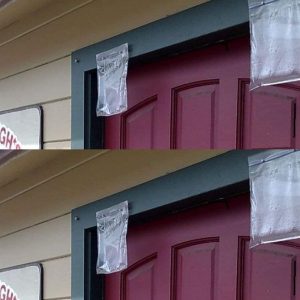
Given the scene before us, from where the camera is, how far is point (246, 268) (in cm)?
292

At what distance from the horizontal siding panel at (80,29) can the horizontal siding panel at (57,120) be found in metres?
0.21

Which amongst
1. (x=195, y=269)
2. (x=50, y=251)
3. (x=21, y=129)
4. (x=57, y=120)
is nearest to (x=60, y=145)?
(x=57, y=120)

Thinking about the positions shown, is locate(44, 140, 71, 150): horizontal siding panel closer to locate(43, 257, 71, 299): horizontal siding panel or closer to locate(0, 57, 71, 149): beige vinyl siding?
locate(0, 57, 71, 149): beige vinyl siding

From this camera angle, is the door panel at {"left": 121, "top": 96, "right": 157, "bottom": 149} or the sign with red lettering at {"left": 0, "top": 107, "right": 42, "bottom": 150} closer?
the door panel at {"left": 121, "top": 96, "right": 157, "bottom": 149}

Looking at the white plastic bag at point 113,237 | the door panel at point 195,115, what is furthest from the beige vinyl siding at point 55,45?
the white plastic bag at point 113,237

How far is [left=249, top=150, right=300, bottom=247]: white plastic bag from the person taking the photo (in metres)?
2.66

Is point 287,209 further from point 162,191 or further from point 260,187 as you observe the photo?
point 162,191

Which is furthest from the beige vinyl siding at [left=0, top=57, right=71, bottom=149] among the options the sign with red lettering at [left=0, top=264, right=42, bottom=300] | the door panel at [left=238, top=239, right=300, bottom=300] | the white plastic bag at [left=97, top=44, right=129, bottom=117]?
the door panel at [left=238, top=239, right=300, bottom=300]

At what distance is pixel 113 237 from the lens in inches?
124

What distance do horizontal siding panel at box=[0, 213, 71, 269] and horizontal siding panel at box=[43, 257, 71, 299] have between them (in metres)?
0.03

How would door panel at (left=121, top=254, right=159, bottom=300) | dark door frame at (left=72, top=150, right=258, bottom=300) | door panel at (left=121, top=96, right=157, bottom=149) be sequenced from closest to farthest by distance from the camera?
dark door frame at (left=72, top=150, right=258, bottom=300) → door panel at (left=121, top=254, right=159, bottom=300) → door panel at (left=121, top=96, right=157, bottom=149)

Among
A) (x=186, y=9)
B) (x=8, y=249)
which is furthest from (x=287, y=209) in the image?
(x=8, y=249)

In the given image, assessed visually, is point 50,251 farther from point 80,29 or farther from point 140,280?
point 80,29

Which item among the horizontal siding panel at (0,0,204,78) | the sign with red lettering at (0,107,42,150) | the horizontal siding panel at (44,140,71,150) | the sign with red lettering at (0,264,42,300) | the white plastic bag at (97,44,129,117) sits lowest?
the sign with red lettering at (0,264,42,300)
